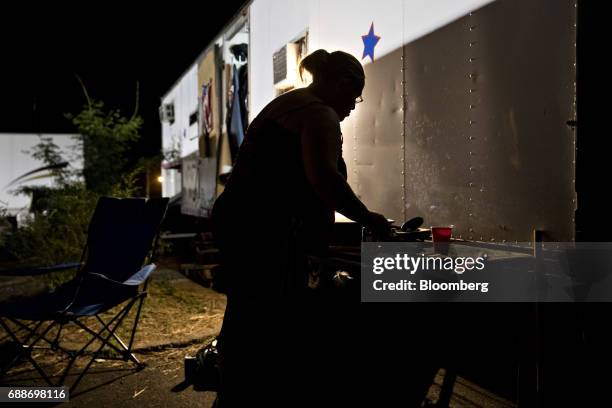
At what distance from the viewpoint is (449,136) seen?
9.44 feet

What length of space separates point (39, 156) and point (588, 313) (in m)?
7.36

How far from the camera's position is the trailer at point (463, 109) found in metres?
2.26

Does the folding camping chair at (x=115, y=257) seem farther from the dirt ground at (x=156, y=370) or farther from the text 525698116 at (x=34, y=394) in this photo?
the text 525698116 at (x=34, y=394)

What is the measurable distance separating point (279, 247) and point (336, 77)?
684 mm

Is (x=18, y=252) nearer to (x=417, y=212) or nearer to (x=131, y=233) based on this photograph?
(x=131, y=233)

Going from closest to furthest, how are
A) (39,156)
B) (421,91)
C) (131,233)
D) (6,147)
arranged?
(421,91)
(131,233)
(39,156)
(6,147)

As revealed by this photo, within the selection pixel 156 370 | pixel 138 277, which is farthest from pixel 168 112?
pixel 156 370

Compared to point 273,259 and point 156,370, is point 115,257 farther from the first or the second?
point 273,259

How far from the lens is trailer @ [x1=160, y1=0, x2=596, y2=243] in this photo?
2.26 meters

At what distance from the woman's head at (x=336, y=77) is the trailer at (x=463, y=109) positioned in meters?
0.82

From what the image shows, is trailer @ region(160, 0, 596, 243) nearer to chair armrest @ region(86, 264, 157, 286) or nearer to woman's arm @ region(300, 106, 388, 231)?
woman's arm @ region(300, 106, 388, 231)

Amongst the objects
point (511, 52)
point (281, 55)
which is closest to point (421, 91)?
point (511, 52)

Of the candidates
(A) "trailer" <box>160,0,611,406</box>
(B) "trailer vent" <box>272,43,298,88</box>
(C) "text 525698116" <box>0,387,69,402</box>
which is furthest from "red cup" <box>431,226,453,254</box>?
(B) "trailer vent" <box>272,43,298,88</box>

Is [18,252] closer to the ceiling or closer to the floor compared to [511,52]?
closer to the floor
